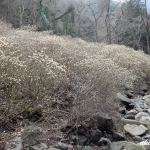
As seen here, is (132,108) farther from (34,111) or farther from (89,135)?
(34,111)

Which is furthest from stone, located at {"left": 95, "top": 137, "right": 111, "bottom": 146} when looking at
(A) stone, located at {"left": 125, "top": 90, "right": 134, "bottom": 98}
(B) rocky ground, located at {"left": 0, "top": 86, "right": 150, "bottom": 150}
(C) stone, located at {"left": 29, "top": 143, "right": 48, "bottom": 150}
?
(A) stone, located at {"left": 125, "top": 90, "right": 134, "bottom": 98}

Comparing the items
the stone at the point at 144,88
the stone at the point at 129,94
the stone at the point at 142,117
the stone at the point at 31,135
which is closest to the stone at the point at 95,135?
the stone at the point at 31,135

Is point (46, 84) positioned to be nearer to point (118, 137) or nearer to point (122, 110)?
point (118, 137)

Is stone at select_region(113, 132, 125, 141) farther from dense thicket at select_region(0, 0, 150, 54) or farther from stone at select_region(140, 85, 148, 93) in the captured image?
dense thicket at select_region(0, 0, 150, 54)

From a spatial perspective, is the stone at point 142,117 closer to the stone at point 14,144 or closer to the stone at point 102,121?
the stone at point 102,121

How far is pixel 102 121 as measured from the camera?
5309 mm

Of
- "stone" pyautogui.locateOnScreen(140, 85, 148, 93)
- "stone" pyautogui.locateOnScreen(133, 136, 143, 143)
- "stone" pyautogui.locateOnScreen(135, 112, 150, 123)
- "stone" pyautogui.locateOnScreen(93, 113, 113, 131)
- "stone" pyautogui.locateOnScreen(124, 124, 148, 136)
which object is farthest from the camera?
"stone" pyautogui.locateOnScreen(140, 85, 148, 93)

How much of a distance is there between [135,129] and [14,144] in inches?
139

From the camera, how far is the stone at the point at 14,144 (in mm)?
3789

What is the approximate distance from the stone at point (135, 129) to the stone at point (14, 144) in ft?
10.6

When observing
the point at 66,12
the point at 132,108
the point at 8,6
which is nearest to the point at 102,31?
the point at 66,12

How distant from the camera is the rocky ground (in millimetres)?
4238

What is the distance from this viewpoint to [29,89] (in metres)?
4.94

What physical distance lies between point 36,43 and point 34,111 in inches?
120
